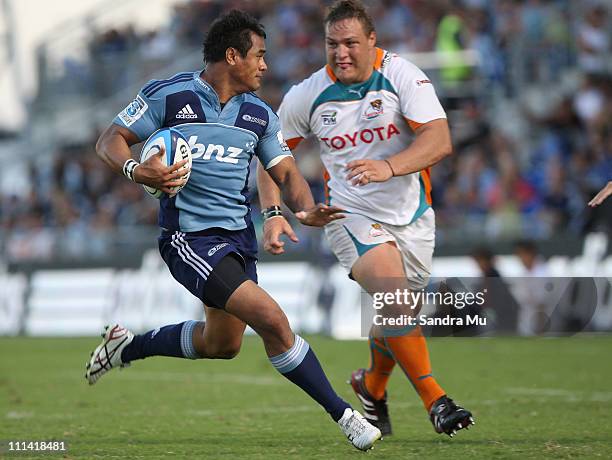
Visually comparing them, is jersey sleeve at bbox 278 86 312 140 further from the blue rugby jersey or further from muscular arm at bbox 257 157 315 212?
the blue rugby jersey

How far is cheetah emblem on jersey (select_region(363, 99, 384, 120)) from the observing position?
773 centimetres

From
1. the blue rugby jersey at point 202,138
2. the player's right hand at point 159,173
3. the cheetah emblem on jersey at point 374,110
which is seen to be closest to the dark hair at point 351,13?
the cheetah emblem on jersey at point 374,110

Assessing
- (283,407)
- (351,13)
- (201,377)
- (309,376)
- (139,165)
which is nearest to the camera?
(139,165)

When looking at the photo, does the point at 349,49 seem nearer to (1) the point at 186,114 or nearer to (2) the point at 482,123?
(1) the point at 186,114

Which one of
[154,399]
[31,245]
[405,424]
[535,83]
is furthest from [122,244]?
[405,424]

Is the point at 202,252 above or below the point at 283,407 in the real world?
above

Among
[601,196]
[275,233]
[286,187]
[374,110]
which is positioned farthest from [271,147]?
[601,196]

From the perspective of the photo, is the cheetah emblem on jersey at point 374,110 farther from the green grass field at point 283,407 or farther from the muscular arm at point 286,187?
the green grass field at point 283,407

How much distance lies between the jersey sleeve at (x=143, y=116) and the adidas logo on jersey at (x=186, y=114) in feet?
0.35

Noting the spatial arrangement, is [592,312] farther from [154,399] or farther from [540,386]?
[154,399]

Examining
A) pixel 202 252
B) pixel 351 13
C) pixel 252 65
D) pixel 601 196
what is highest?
pixel 351 13

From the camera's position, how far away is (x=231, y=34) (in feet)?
23.2

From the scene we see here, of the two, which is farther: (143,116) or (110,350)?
(110,350)

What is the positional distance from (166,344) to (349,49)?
223 cm
